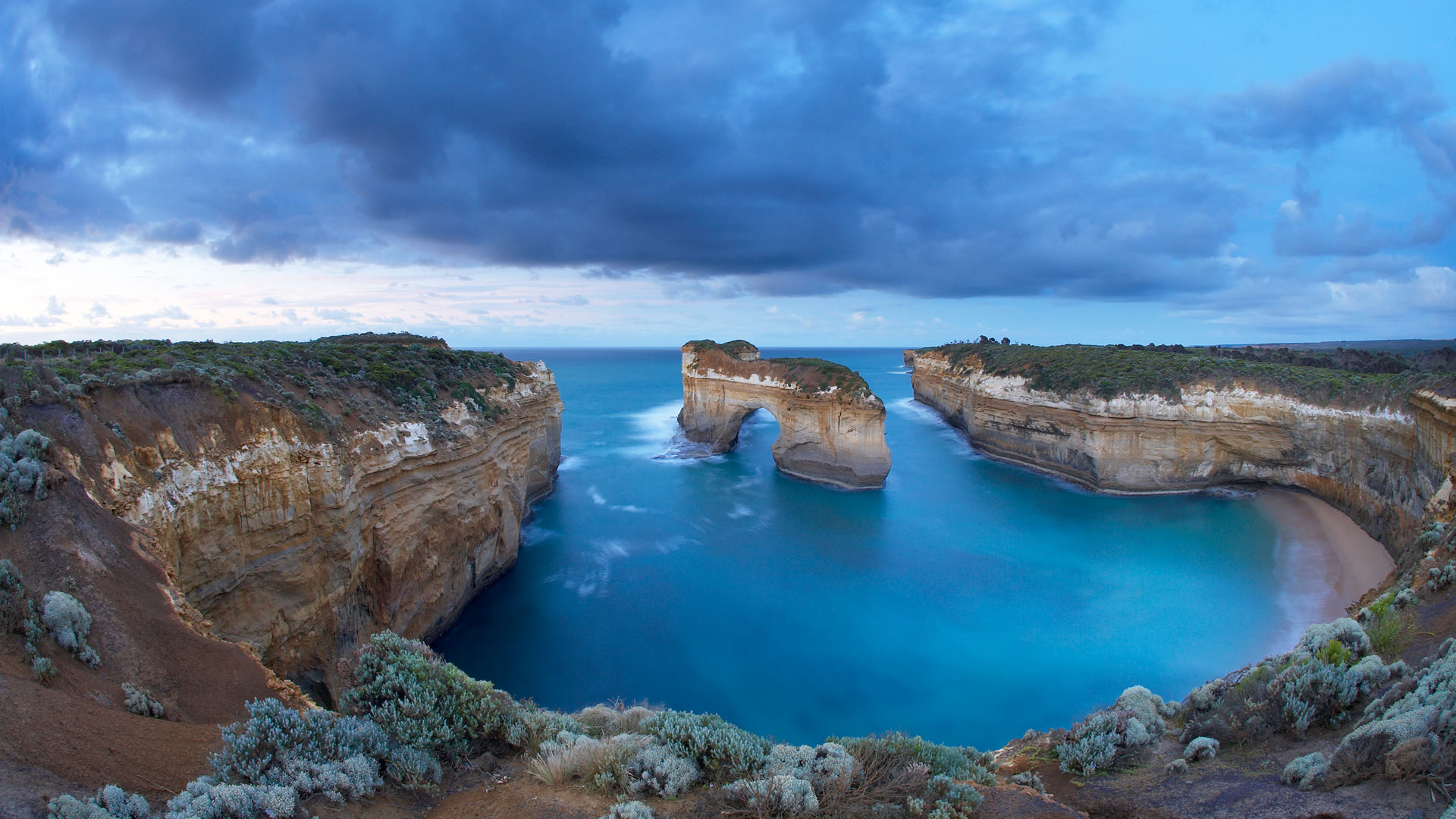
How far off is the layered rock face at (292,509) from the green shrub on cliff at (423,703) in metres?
4.02

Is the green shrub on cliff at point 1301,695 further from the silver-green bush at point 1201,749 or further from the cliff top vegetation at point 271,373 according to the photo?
the cliff top vegetation at point 271,373

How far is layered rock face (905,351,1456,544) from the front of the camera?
18.5m

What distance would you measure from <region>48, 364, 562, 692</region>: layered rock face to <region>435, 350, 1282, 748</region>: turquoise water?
10.5 feet

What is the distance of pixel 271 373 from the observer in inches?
491

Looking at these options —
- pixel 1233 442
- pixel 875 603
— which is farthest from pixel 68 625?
pixel 1233 442

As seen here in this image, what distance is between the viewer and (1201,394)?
2669cm

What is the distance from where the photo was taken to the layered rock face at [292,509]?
340 inches

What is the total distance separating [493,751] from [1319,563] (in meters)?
25.1

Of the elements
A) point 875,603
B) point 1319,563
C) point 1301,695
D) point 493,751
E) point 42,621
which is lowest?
point 875,603

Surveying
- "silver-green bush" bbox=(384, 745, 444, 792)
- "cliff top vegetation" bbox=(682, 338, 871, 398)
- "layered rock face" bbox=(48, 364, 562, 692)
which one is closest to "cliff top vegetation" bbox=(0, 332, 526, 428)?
"layered rock face" bbox=(48, 364, 562, 692)

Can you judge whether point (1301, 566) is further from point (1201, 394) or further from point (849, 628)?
point (849, 628)

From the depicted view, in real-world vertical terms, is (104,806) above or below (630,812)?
above

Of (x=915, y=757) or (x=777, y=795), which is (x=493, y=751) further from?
(x=915, y=757)

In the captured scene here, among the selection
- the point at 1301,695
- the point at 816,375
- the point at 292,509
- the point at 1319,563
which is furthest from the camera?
the point at 816,375
